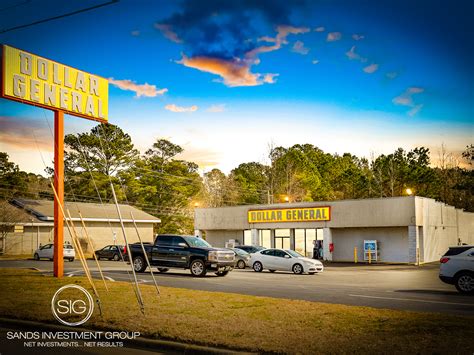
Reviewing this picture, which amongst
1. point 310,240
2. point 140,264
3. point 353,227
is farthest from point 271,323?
point 310,240

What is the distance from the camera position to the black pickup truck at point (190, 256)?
24141 millimetres

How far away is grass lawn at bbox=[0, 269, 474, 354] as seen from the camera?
860 cm

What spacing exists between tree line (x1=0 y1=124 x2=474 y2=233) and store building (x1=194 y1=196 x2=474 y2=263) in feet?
51.5

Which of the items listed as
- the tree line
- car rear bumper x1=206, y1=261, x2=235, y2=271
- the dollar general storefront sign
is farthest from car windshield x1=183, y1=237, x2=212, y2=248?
the tree line

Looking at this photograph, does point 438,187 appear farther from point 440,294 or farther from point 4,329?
point 4,329

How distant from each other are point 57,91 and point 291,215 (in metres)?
26.9

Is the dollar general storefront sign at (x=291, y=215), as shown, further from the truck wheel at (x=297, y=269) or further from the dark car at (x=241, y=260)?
the truck wheel at (x=297, y=269)

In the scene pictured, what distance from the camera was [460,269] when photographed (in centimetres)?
1759

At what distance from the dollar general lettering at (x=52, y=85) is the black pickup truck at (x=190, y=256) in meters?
6.96

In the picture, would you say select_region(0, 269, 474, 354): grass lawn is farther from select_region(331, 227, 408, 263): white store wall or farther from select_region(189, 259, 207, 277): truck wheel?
select_region(331, 227, 408, 263): white store wall

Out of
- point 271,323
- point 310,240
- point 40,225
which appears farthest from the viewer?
point 40,225

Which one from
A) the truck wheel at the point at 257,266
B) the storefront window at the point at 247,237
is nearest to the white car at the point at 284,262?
the truck wheel at the point at 257,266

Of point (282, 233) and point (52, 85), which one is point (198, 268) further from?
point (282, 233)

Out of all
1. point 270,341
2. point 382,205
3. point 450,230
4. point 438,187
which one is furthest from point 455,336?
point 438,187
